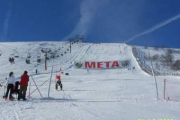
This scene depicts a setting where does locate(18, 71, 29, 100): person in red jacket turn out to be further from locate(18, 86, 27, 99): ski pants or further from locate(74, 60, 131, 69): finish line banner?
locate(74, 60, 131, 69): finish line banner

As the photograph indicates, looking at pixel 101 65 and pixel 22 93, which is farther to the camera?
pixel 101 65

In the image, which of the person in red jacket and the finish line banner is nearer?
the person in red jacket

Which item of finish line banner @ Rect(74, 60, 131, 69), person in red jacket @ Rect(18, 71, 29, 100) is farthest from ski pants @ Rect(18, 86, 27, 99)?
finish line banner @ Rect(74, 60, 131, 69)

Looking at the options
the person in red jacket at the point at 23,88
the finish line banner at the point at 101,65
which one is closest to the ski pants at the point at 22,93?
the person in red jacket at the point at 23,88

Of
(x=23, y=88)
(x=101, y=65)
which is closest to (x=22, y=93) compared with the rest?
(x=23, y=88)

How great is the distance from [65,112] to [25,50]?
71.0 m

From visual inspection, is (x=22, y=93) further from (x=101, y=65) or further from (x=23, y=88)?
(x=101, y=65)

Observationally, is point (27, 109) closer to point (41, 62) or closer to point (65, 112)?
point (65, 112)

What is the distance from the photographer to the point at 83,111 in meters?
8.62

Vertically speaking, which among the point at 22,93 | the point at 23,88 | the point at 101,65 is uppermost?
the point at 101,65

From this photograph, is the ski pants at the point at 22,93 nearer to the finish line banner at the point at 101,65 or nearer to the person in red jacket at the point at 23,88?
the person in red jacket at the point at 23,88

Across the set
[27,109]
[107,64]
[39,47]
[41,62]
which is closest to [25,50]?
[39,47]

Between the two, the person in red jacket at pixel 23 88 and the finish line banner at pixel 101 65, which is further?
the finish line banner at pixel 101 65

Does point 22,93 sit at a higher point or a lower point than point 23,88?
lower
